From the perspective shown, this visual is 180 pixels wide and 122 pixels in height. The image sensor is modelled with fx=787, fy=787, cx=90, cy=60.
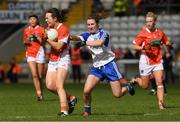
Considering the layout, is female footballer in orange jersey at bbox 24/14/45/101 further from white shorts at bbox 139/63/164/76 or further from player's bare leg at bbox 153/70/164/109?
player's bare leg at bbox 153/70/164/109

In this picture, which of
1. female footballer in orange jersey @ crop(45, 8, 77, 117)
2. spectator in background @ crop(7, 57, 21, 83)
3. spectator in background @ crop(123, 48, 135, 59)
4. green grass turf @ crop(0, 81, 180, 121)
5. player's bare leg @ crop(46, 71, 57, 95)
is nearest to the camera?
green grass turf @ crop(0, 81, 180, 121)

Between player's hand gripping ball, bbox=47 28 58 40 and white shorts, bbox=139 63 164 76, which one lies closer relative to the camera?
player's hand gripping ball, bbox=47 28 58 40

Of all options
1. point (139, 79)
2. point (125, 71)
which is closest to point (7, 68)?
point (125, 71)

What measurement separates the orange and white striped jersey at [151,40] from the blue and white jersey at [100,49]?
222 cm

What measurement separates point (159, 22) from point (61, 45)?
2904 centimetres

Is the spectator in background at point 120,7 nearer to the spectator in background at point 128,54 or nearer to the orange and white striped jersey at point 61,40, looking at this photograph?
the spectator in background at point 128,54

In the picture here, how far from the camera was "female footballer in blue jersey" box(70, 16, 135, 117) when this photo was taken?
1592 cm

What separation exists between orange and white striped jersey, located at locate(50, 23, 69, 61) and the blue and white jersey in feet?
1.04

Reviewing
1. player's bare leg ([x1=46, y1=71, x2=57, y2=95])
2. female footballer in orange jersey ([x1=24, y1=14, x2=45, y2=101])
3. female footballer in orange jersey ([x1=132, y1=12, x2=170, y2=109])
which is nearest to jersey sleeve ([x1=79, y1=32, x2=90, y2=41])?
player's bare leg ([x1=46, y1=71, x2=57, y2=95])

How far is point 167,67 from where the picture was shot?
3472 centimetres

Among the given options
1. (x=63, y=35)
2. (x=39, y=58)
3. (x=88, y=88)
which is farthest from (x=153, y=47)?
(x=39, y=58)

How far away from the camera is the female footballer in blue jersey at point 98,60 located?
15.9 m

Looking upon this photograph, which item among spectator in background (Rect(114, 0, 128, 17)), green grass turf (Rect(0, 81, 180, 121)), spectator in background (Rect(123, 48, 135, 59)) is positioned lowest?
spectator in background (Rect(123, 48, 135, 59))

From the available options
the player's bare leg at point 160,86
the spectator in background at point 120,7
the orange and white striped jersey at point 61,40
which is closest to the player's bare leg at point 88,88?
the orange and white striped jersey at point 61,40
